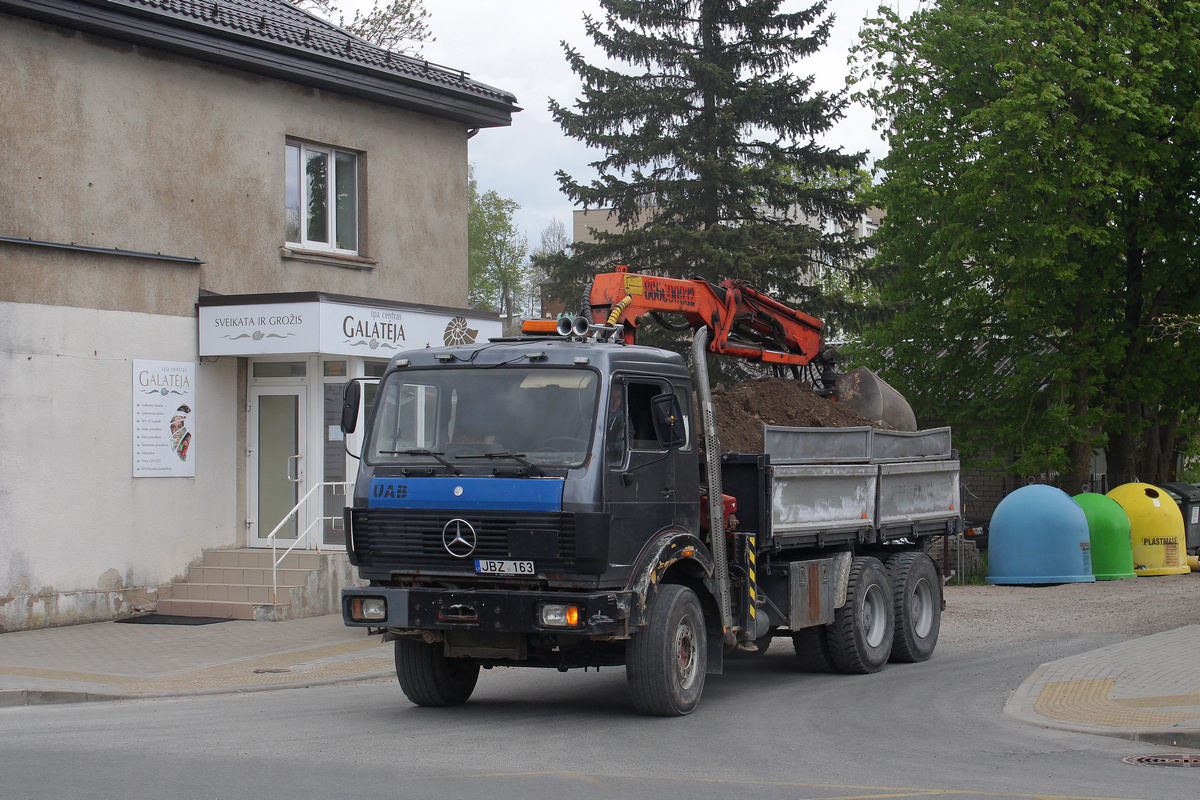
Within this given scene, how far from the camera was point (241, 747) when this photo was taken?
26.7 feet

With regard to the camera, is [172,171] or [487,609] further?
[172,171]

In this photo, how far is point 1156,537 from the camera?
22688 millimetres

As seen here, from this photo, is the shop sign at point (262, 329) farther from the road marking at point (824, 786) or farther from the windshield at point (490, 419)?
the road marking at point (824, 786)

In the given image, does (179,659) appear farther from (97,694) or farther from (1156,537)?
(1156,537)

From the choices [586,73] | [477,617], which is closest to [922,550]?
[477,617]

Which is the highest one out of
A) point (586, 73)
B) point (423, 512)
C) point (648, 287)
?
point (586, 73)

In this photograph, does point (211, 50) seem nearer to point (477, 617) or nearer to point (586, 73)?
point (477, 617)

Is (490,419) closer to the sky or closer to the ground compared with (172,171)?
closer to the ground

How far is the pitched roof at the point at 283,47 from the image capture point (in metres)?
15.3

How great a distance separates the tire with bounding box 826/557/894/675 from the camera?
1141 centimetres

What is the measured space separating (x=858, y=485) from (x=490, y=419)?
4.17 m

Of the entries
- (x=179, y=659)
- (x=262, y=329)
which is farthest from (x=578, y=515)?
(x=262, y=329)

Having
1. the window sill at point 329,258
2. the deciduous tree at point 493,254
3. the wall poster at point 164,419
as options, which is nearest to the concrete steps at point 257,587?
the wall poster at point 164,419

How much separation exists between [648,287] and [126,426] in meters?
7.99
